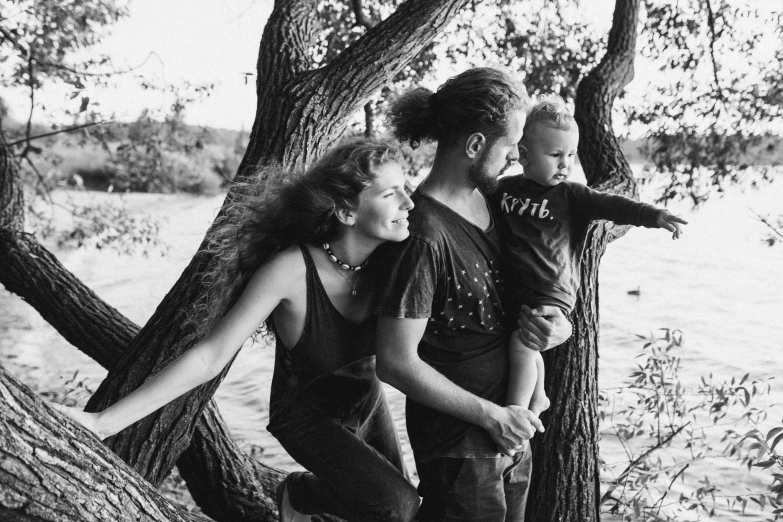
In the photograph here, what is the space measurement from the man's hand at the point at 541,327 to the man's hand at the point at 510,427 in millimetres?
170

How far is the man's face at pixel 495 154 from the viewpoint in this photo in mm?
1926

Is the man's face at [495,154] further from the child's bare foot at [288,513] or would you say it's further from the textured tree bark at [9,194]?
the textured tree bark at [9,194]

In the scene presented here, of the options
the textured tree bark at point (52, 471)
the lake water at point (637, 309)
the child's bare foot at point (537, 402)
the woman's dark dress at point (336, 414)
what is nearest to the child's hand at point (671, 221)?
the child's bare foot at point (537, 402)

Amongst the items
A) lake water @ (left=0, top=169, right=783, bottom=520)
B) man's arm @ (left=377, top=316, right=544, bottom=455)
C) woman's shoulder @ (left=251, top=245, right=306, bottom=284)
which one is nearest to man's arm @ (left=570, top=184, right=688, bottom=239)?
man's arm @ (left=377, top=316, right=544, bottom=455)

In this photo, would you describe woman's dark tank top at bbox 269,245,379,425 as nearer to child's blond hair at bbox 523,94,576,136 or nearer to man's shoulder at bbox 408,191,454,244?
man's shoulder at bbox 408,191,454,244

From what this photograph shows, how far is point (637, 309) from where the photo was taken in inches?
477

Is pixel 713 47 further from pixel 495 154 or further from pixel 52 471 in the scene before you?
pixel 52 471

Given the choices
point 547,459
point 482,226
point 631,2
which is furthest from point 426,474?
point 631,2

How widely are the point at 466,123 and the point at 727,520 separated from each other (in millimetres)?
4809

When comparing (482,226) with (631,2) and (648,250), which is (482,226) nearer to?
(631,2)

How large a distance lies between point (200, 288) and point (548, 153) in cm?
117

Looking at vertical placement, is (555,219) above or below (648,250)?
below

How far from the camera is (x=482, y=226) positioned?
204cm

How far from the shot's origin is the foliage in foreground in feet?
11.8
